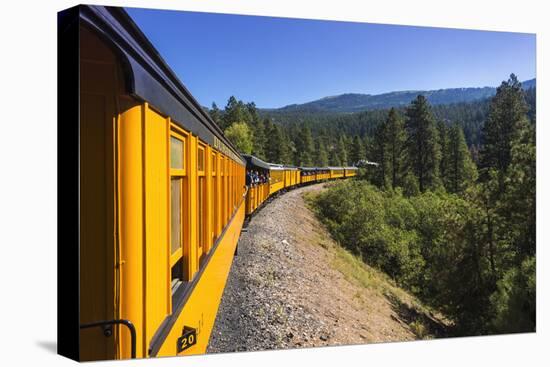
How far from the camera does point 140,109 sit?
7.11 ft

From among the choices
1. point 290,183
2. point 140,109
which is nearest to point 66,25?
point 140,109

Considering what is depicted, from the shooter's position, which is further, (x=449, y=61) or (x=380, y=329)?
(x=380, y=329)

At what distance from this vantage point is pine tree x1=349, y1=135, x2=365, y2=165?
27194 mm

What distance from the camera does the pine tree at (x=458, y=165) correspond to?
11.7m

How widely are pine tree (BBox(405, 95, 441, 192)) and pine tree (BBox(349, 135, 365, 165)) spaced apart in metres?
4.36

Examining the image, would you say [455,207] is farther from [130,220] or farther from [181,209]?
[130,220]

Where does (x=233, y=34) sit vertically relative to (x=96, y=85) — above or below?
above

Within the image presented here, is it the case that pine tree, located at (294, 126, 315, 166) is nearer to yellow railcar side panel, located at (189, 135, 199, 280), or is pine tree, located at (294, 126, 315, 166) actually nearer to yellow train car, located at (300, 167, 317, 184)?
→ yellow train car, located at (300, 167, 317, 184)

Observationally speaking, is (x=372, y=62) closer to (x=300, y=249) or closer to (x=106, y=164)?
(x=106, y=164)

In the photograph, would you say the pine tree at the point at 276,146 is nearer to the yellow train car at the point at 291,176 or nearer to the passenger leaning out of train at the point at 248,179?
the yellow train car at the point at 291,176

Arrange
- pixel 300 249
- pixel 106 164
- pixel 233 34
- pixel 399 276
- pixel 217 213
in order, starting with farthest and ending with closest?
pixel 399 276
pixel 300 249
pixel 233 34
pixel 217 213
pixel 106 164

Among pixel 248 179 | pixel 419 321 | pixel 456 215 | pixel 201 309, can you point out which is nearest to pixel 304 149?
pixel 248 179

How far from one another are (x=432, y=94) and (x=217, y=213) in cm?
527

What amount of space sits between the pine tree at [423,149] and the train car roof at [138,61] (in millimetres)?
13940
